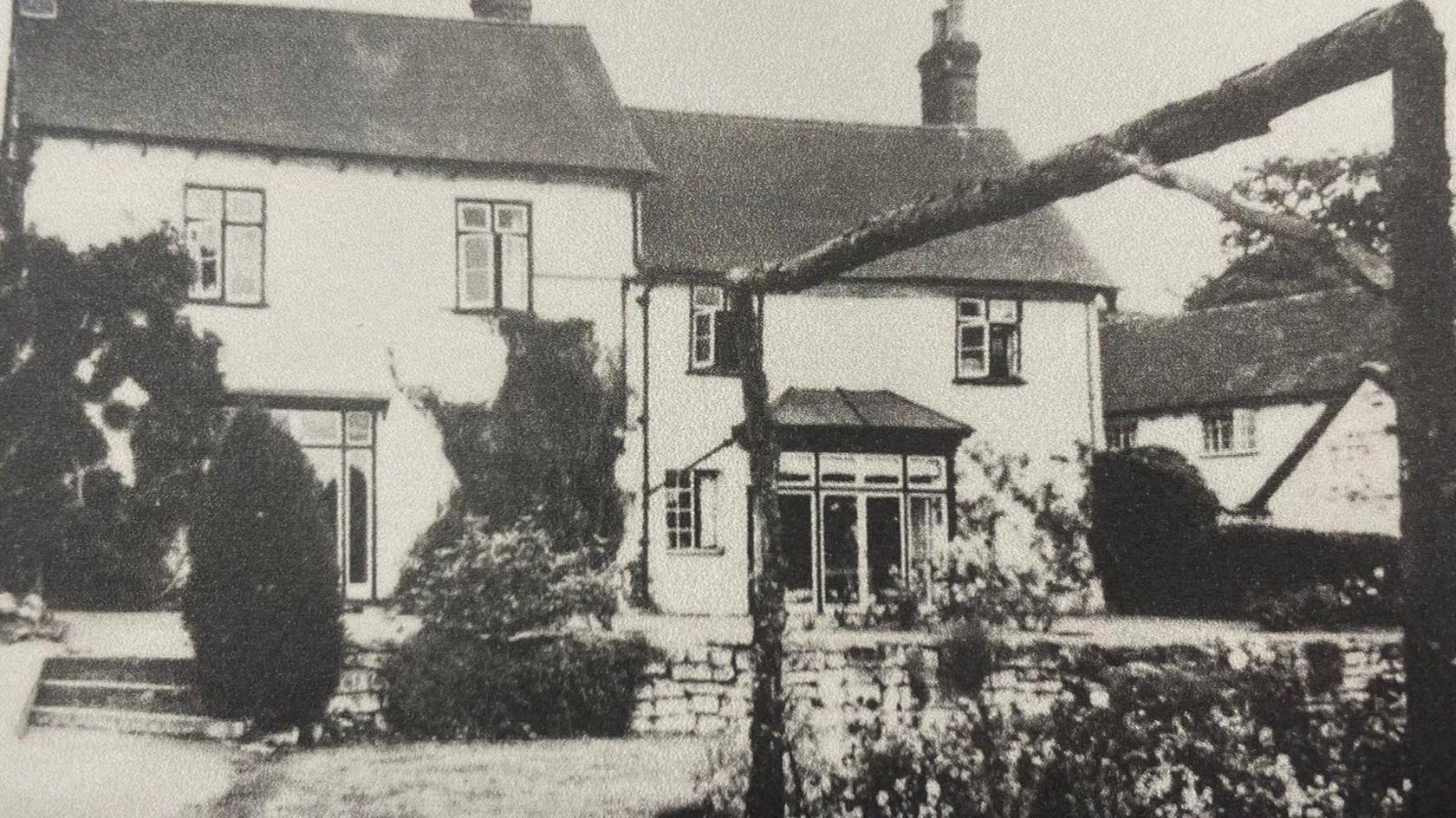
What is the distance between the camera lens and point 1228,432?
10031 mm

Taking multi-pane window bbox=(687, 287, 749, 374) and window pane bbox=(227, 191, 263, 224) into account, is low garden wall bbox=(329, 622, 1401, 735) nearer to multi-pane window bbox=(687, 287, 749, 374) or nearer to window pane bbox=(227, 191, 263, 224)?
window pane bbox=(227, 191, 263, 224)

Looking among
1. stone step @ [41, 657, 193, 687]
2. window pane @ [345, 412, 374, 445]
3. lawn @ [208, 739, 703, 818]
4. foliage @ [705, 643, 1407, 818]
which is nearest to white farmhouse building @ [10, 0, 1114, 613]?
window pane @ [345, 412, 374, 445]

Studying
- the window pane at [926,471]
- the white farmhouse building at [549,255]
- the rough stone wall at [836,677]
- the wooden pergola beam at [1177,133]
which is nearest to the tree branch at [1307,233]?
the wooden pergola beam at [1177,133]

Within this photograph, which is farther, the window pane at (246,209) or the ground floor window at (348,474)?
the window pane at (246,209)

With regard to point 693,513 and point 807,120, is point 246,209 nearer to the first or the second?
point 693,513

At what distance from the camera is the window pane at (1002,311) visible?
1323 centimetres

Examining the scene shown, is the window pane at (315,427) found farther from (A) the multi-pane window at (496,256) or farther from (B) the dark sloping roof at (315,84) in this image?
(A) the multi-pane window at (496,256)

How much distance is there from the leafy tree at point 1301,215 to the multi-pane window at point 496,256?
5467 mm

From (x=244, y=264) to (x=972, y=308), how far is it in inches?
349

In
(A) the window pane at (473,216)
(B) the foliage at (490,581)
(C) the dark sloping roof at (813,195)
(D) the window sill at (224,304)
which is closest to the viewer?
(D) the window sill at (224,304)

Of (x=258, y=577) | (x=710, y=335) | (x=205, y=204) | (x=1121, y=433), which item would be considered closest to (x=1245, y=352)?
(x=1121, y=433)

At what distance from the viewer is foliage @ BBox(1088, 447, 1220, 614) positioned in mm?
9344

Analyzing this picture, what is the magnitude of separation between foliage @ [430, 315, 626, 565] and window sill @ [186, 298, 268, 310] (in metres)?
1.93

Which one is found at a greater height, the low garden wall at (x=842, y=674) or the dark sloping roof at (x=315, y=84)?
the dark sloping roof at (x=315, y=84)
